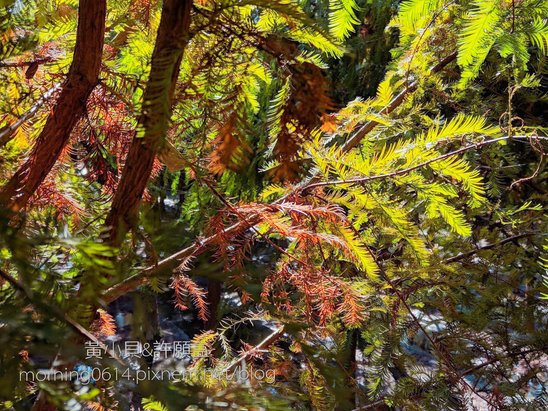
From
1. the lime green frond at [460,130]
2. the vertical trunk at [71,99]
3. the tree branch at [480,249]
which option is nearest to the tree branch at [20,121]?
the vertical trunk at [71,99]

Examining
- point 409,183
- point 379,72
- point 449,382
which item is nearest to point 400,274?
point 449,382

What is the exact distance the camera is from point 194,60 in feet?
2.97

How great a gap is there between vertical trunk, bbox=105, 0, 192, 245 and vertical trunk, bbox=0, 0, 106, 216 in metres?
0.13

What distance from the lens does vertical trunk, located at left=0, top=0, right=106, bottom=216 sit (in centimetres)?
73

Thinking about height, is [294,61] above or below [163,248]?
above

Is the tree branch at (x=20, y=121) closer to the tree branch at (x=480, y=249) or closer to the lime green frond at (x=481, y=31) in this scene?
the lime green frond at (x=481, y=31)

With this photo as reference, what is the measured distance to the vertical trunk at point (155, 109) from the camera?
1.97 ft

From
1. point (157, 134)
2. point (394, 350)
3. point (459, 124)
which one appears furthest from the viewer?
point (394, 350)

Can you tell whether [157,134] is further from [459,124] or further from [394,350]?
[394,350]

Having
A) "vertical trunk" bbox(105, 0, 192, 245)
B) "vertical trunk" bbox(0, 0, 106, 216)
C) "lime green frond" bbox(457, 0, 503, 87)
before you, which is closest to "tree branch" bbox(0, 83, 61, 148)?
"vertical trunk" bbox(0, 0, 106, 216)

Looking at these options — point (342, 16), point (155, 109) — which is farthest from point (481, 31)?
point (155, 109)

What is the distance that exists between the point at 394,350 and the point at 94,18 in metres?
1.33

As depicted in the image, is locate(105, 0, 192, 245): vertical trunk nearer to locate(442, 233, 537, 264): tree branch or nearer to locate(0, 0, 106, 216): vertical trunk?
locate(0, 0, 106, 216): vertical trunk

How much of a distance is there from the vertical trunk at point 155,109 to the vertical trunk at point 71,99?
0.42 feet
